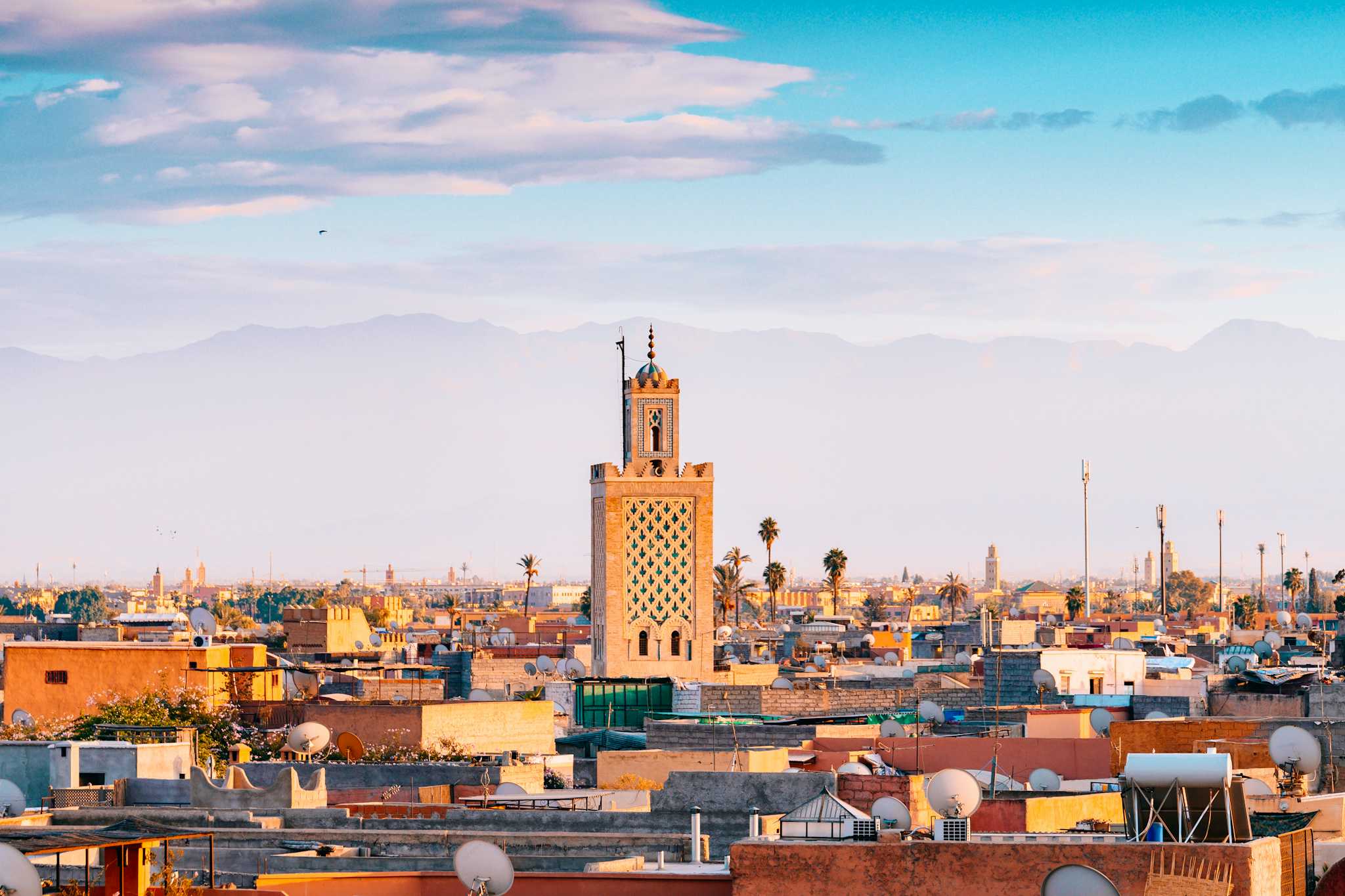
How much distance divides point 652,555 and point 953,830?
32.5 metres

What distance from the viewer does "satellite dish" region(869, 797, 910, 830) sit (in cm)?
1570

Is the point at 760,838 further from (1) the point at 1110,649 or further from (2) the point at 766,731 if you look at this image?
(1) the point at 1110,649

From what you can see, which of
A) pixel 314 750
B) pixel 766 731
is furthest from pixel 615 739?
pixel 314 750

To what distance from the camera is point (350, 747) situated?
26297mm

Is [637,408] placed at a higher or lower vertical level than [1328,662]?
higher

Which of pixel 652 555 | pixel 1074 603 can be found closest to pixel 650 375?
pixel 652 555

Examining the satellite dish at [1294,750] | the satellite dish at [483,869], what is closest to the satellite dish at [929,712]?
the satellite dish at [1294,750]

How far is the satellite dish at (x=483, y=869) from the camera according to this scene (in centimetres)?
1398

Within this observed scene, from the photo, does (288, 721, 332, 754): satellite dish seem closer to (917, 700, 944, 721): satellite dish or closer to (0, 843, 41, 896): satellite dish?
(917, 700, 944, 721): satellite dish

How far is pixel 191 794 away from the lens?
69.3ft

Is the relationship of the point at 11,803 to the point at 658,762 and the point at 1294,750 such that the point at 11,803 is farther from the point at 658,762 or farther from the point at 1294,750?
the point at 1294,750

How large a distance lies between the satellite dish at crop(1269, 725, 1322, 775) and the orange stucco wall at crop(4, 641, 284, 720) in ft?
61.1

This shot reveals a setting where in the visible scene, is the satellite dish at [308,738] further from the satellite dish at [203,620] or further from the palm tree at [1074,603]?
the palm tree at [1074,603]

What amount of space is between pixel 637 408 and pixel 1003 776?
24.9m
